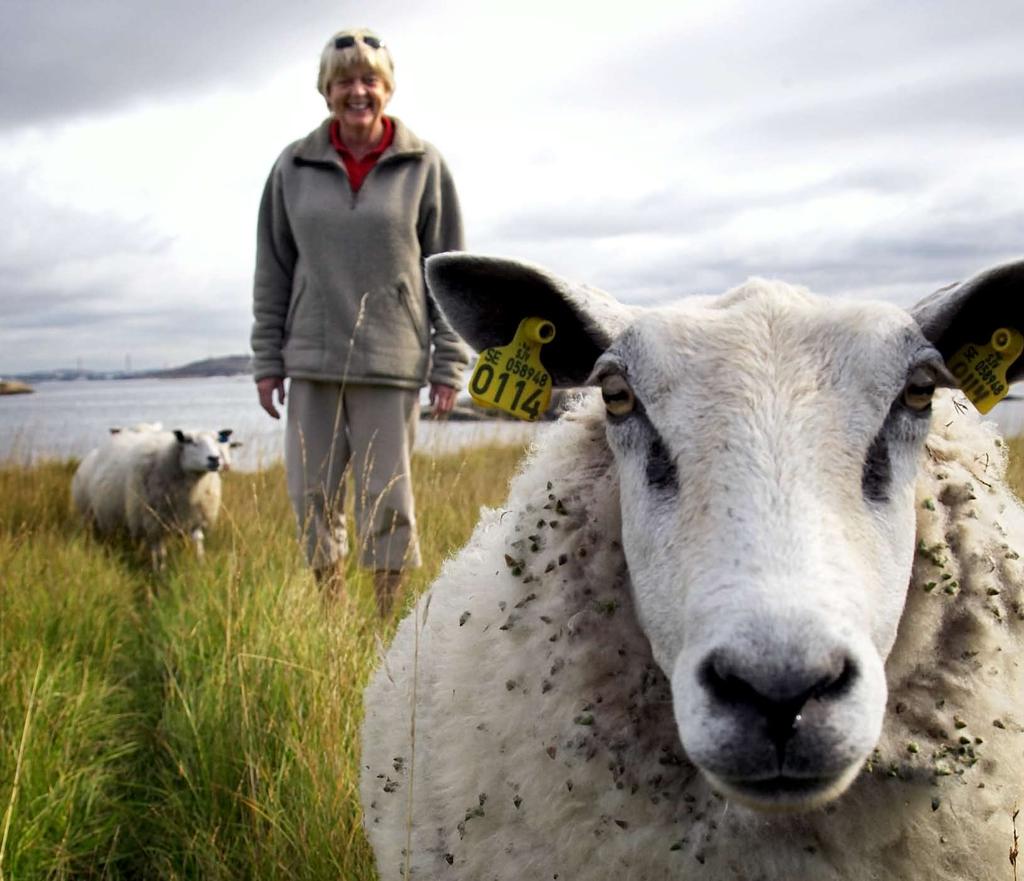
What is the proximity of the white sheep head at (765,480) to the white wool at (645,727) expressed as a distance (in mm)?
181

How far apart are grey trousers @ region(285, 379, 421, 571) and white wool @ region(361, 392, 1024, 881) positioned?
2333 millimetres

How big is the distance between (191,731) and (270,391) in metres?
1.80

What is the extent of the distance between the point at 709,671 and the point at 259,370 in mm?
3675

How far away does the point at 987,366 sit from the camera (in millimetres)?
1987

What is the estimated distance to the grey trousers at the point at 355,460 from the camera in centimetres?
449

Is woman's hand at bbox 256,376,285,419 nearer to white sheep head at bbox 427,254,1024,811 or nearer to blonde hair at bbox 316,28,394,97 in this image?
blonde hair at bbox 316,28,394,97

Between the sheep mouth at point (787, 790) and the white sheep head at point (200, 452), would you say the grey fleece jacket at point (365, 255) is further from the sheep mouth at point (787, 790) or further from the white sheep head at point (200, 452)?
the white sheep head at point (200, 452)

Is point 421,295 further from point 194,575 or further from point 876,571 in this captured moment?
point 876,571

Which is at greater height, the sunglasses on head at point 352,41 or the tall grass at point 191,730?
the sunglasses on head at point 352,41

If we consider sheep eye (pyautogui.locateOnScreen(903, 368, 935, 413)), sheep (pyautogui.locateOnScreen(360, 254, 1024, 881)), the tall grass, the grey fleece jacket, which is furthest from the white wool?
the grey fleece jacket

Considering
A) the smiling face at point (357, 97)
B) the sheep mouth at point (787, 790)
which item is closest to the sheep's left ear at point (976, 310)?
the sheep mouth at point (787, 790)

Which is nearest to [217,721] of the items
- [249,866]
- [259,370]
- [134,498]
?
[249,866]

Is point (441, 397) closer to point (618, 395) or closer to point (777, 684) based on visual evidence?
point (618, 395)

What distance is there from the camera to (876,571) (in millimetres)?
1573
